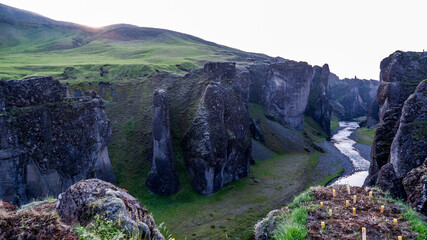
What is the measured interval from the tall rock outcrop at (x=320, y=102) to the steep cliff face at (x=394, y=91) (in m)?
80.9

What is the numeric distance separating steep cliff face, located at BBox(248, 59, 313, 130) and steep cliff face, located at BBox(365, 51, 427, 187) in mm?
53489

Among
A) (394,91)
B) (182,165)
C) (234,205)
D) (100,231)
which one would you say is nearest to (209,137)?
(182,165)

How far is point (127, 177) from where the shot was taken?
4078cm

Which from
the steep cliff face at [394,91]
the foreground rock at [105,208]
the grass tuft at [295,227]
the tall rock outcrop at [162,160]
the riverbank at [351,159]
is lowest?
the riverbank at [351,159]

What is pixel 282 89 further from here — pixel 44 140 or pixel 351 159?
pixel 44 140

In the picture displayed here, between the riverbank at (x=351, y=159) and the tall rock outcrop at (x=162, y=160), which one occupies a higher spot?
the tall rock outcrop at (x=162, y=160)

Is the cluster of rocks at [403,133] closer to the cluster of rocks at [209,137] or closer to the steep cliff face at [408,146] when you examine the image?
the steep cliff face at [408,146]

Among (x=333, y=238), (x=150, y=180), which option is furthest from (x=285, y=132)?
(x=333, y=238)

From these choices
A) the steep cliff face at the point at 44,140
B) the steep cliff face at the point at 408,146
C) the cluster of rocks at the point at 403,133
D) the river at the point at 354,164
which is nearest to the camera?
the cluster of rocks at the point at 403,133

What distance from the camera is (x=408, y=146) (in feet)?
81.4

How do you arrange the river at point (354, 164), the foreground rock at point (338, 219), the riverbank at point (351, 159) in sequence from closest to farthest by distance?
1. the foreground rock at point (338, 219)
2. the river at point (354, 164)
3. the riverbank at point (351, 159)

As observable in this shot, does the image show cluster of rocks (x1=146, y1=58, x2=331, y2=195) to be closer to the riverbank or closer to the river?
the river

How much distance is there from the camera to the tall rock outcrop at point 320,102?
120331 mm

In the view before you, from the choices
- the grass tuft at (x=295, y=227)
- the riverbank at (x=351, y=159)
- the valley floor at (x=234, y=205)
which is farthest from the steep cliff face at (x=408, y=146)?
the riverbank at (x=351, y=159)
